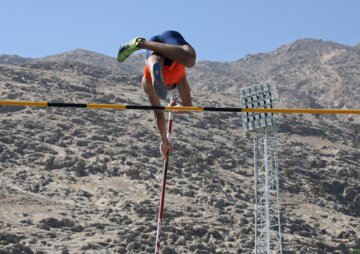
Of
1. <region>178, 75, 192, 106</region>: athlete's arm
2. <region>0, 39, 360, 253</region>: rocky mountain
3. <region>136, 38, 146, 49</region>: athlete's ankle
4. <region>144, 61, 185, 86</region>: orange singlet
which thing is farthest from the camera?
<region>0, 39, 360, 253</region>: rocky mountain

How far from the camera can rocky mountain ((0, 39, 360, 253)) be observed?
1468 inches

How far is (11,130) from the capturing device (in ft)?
166

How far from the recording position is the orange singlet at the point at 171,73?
7031 mm

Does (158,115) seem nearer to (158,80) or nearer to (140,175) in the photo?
(158,80)

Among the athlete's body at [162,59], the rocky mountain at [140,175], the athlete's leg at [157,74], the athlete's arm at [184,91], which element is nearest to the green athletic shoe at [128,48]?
the athlete's body at [162,59]

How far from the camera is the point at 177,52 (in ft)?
21.8

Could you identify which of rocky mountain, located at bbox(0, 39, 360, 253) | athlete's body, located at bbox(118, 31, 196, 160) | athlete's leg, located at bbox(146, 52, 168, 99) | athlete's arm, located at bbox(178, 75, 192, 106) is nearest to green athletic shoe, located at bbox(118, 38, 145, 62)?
athlete's body, located at bbox(118, 31, 196, 160)

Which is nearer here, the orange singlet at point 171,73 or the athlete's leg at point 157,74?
the athlete's leg at point 157,74

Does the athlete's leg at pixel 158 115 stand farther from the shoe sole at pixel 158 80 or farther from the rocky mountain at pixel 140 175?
the rocky mountain at pixel 140 175

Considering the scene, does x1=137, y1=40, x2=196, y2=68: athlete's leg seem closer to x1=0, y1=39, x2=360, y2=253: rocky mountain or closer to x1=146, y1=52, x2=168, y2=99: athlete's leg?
x1=146, y1=52, x2=168, y2=99: athlete's leg

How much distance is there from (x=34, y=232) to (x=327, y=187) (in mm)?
26772

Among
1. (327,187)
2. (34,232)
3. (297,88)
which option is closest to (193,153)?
(327,187)

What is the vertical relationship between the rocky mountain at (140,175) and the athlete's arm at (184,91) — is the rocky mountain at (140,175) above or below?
below

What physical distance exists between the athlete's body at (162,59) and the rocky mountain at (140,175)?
1029 inches
